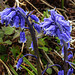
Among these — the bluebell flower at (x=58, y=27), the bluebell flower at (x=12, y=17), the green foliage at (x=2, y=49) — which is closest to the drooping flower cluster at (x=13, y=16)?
the bluebell flower at (x=12, y=17)

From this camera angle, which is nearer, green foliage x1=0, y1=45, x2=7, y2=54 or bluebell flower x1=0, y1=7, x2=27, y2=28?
bluebell flower x1=0, y1=7, x2=27, y2=28

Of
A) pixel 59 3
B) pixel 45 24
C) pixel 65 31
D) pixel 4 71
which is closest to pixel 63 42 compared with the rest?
pixel 65 31

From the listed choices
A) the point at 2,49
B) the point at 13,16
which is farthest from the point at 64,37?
the point at 2,49

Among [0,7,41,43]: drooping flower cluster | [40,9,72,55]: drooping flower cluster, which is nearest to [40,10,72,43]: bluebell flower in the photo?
[40,9,72,55]: drooping flower cluster

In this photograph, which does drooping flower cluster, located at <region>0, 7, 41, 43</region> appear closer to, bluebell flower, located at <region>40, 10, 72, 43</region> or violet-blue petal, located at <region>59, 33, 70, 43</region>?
bluebell flower, located at <region>40, 10, 72, 43</region>

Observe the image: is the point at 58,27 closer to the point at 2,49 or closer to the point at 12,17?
the point at 12,17

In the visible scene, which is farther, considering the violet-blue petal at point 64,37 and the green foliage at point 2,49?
the green foliage at point 2,49

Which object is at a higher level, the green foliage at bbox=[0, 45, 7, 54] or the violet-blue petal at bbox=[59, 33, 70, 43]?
the violet-blue petal at bbox=[59, 33, 70, 43]

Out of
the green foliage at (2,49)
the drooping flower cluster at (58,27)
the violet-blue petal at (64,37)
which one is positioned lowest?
the green foliage at (2,49)

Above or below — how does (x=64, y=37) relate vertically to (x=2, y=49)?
above

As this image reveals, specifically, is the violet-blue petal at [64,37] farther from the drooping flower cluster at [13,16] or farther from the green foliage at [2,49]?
the green foliage at [2,49]

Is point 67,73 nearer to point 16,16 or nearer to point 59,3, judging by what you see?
point 16,16
